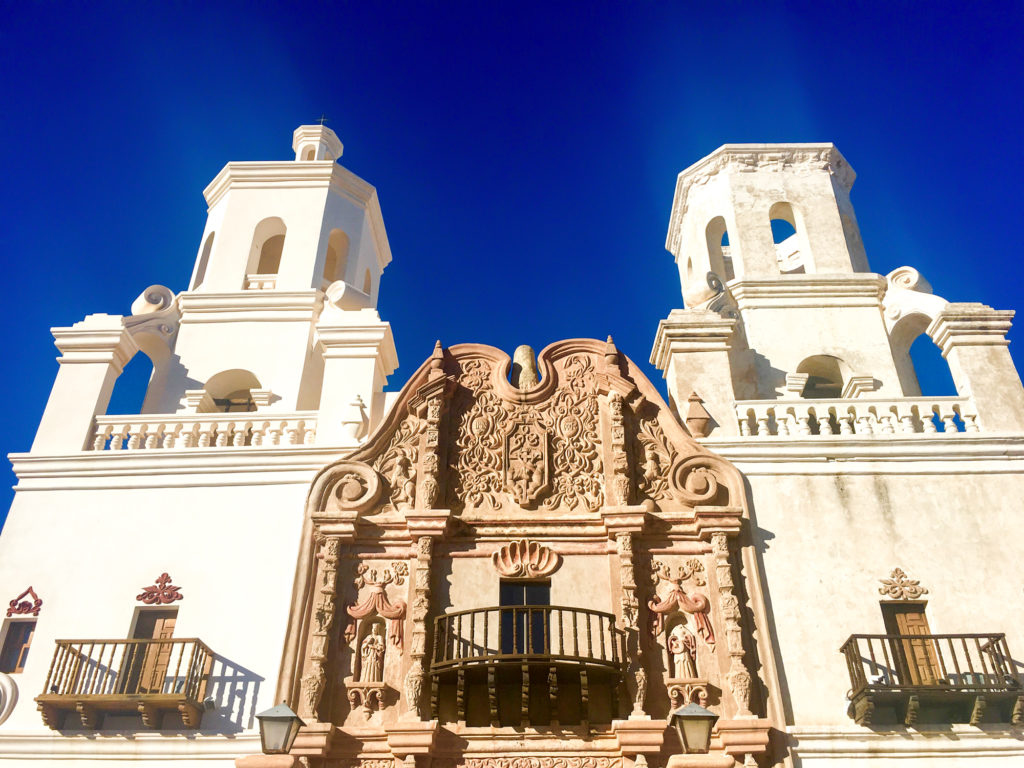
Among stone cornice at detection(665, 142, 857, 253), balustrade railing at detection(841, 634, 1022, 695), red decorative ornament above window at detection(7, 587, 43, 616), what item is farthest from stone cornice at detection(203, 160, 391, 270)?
balustrade railing at detection(841, 634, 1022, 695)

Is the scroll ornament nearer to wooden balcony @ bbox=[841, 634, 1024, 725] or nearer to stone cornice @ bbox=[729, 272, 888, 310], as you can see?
wooden balcony @ bbox=[841, 634, 1024, 725]

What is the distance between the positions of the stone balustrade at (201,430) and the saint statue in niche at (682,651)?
638 cm

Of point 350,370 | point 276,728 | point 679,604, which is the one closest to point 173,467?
point 350,370

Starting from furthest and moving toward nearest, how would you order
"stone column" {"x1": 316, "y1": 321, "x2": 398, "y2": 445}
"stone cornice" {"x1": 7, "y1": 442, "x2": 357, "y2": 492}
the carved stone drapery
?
"stone column" {"x1": 316, "y1": 321, "x2": 398, "y2": 445} < "stone cornice" {"x1": 7, "y1": 442, "x2": 357, "y2": 492} < the carved stone drapery

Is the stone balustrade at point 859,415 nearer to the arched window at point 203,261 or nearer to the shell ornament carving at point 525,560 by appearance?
the shell ornament carving at point 525,560

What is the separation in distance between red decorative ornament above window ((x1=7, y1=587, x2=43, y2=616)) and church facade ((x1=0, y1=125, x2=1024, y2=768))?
0.04 metres

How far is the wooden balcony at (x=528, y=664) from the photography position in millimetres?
11828

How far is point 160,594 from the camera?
13.3m

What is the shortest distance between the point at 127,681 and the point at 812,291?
43.6ft

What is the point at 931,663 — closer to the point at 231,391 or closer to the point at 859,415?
the point at 859,415

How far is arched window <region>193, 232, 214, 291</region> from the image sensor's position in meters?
19.6

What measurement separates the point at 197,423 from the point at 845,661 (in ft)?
33.9

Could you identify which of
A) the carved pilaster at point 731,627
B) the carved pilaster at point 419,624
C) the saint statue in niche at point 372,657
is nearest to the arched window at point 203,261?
the carved pilaster at point 419,624

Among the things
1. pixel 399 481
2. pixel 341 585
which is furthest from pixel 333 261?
pixel 341 585
